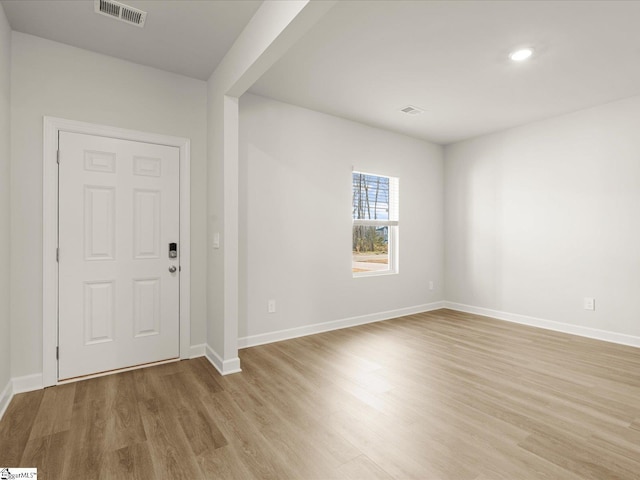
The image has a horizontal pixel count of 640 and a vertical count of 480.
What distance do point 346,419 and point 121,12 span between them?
3.18m

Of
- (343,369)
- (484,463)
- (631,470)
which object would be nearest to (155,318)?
(343,369)

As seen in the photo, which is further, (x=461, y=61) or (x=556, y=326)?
(x=556, y=326)

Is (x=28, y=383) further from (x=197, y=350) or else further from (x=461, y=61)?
(x=461, y=61)

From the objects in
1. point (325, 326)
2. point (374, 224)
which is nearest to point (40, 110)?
point (325, 326)

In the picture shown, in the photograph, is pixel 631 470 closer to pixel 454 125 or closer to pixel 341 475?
pixel 341 475

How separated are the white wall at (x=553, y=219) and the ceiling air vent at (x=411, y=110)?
1555mm

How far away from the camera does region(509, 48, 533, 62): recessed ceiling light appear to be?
273 cm

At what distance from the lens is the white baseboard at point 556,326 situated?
3703 millimetres

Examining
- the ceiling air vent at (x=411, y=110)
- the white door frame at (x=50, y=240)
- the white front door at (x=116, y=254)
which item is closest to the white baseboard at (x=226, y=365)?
the white front door at (x=116, y=254)

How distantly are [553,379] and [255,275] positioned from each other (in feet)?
9.53

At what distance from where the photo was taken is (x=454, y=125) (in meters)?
4.57

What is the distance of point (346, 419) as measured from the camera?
2.15m

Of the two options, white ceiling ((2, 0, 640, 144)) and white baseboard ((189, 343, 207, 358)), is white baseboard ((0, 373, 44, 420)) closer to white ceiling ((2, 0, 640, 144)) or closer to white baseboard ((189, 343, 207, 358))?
white baseboard ((189, 343, 207, 358))

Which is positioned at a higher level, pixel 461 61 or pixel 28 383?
pixel 461 61
